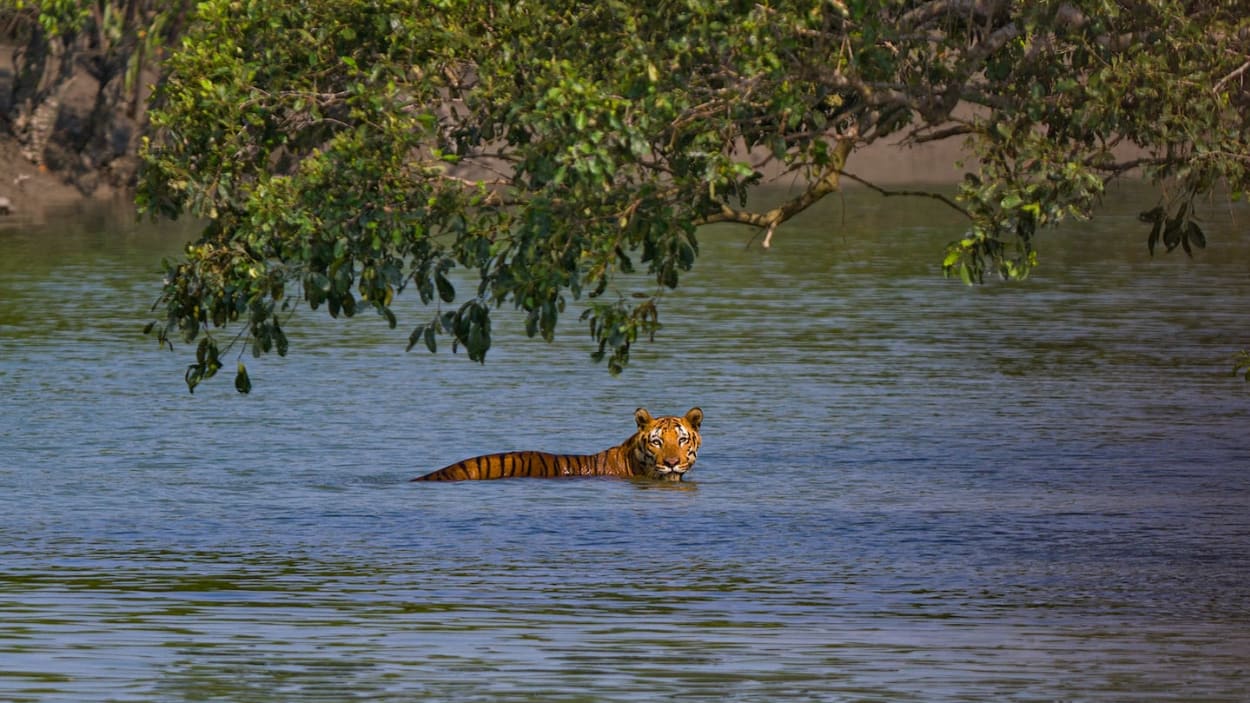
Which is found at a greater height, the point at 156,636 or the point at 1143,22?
the point at 1143,22

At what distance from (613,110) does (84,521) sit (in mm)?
5375

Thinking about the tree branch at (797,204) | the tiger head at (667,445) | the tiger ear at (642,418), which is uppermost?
the tree branch at (797,204)

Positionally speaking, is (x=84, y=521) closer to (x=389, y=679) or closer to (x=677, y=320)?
(x=389, y=679)

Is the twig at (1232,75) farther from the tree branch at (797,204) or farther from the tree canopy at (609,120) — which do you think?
the tree branch at (797,204)

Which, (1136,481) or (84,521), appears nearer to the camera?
(84,521)

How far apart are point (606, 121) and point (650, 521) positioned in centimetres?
376

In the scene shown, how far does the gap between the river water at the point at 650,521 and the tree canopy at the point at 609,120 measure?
5.23 feet

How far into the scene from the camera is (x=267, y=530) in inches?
671

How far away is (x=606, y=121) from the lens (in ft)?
47.2

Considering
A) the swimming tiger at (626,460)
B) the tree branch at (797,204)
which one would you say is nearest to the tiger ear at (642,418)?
the swimming tiger at (626,460)

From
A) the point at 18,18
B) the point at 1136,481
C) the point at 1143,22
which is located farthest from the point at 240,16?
the point at 18,18

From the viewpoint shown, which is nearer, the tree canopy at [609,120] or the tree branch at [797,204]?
the tree canopy at [609,120]

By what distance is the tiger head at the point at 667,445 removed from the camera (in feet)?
63.1

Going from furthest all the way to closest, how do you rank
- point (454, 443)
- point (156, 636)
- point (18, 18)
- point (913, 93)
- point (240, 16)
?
point (18, 18) → point (454, 443) → point (240, 16) → point (913, 93) → point (156, 636)
